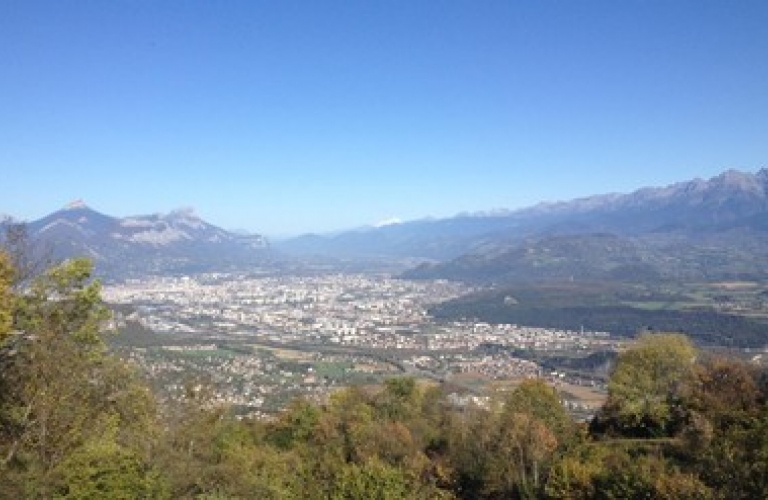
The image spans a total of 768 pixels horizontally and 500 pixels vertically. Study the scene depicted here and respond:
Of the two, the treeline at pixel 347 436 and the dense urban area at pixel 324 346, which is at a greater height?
the treeline at pixel 347 436

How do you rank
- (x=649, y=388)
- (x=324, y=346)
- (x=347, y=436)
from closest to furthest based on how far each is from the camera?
(x=347, y=436) → (x=649, y=388) → (x=324, y=346)

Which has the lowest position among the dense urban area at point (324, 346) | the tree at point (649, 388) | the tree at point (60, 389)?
the dense urban area at point (324, 346)

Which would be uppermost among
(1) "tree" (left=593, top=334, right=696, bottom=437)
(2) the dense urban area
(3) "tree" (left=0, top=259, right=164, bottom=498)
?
(3) "tree" (left=0, top=259, right=164, bottom=498)

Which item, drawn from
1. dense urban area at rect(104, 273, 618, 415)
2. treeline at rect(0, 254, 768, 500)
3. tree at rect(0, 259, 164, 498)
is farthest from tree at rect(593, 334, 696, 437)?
dense urban area at rect(104, 273, 618, 415)

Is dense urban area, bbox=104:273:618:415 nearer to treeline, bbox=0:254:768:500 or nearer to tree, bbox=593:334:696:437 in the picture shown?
treeline, bbox=0:254:768:500

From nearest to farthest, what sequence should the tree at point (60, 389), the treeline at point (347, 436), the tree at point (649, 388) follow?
the tree at point (60, 389) → the treeline at point (347, 436) → the tree at point (649, 388)

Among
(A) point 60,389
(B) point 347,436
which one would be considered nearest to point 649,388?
(B) point 347,436

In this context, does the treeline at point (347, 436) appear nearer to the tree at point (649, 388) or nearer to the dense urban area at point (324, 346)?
the tree at point (649, 388)

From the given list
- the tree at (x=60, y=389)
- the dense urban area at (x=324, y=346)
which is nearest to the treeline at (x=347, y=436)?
the tree at (x=60, y=389)

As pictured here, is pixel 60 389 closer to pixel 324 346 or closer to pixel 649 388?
pixel 649 388
